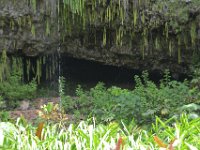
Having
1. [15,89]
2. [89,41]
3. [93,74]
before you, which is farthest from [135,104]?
[93,74]

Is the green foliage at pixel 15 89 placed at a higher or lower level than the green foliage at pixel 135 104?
lower

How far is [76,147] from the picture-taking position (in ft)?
10.5

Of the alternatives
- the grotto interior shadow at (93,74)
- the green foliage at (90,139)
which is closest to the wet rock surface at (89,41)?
the grotto interior shadow at (93,74)

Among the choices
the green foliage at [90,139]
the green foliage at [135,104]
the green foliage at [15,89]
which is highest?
the green foliage at [90,139]

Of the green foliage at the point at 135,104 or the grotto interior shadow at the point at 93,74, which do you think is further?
the grotto interior shadow at the point at 93,74

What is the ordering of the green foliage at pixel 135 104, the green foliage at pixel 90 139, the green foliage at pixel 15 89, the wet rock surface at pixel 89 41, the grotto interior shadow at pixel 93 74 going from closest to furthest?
1. the green foliage at pixel 90 139
2. the green foliage at pixel 135 104
3. the wet rock surface at pixel 89 41
4. the green foliage at pixel 15 89
5. the grotto interior shadow at pixel 93 74

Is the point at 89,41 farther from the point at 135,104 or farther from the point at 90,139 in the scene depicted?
the point at 90,139

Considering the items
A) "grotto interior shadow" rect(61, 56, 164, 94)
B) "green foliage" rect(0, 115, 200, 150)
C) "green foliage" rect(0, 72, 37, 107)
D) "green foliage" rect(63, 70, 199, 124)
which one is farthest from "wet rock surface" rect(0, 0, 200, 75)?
"green foliage" rect(0, 115, 200, 150)

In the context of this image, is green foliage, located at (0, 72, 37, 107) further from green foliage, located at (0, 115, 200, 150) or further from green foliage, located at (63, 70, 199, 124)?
green foliage, located at (0, 115, 200, 150)

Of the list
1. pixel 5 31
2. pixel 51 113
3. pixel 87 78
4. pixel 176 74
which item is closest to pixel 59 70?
pixel 87 78

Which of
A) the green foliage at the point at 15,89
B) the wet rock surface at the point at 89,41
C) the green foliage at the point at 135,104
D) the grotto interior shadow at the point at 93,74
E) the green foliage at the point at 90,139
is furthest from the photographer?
the grotto interior shadow at the point at 93,74

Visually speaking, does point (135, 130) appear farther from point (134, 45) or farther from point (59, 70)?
point (59, 70)

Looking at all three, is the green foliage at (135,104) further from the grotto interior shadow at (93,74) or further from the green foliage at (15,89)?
the grotto interior shadow at (93,74)

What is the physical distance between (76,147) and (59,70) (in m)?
6.09
